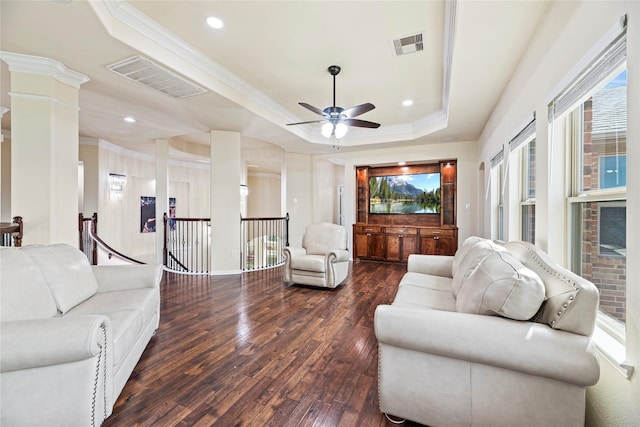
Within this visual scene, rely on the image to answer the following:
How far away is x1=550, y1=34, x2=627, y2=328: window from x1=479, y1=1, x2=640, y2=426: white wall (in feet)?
0.29

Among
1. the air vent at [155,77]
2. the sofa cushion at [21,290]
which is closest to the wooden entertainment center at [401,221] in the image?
the air vent at [155,77]

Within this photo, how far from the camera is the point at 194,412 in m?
1.62

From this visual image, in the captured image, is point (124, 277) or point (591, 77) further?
point (124, 277)

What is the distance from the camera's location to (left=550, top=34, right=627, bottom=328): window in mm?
1415

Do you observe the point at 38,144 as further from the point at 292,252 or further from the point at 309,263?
the point at 309,263

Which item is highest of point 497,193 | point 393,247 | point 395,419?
point 497,193

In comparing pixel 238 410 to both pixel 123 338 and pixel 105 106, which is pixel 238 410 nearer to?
pixel 123 338

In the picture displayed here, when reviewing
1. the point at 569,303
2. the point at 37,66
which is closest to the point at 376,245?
the point at 569,303

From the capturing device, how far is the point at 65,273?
1.97 m

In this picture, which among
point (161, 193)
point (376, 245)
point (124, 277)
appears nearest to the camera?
point (124, 277)

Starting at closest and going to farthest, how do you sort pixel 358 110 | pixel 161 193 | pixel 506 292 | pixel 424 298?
pixel 506 292, pixel 424 298, pixel 358 110, pixel 161 193

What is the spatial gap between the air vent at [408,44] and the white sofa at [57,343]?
3.26m

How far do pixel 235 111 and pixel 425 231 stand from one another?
176 inches

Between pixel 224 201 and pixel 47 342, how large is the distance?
3.91 m
